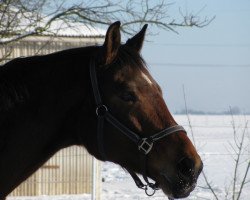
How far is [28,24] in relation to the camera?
28.3 feet

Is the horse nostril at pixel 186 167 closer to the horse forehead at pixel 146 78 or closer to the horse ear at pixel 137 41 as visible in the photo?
the horse forehead at pixel 146 78

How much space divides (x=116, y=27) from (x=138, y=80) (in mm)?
301

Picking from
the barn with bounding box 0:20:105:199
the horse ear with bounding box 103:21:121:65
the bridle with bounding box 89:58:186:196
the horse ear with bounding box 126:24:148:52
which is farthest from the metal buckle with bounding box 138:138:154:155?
the barn with bounding box 0:20:105:199

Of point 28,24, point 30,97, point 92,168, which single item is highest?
point 30,97

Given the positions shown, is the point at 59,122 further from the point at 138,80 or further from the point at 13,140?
the point at 138,80

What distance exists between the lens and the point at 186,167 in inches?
110

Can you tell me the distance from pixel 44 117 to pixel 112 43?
1.75 feet

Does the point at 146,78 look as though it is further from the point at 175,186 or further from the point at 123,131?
the point at 175,186

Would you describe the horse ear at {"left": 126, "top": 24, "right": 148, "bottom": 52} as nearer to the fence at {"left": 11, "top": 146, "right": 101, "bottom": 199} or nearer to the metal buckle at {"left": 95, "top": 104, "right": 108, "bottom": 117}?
the metal buckle at {"left": 95, "top": 104, "right": 108, "bottom": 117}

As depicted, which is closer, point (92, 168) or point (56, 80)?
point (56, 80)

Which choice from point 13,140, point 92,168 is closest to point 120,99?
point 13,140

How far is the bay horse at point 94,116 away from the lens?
2891mm

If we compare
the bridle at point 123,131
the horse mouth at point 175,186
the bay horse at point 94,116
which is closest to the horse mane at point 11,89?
the bay horse at point 94,116

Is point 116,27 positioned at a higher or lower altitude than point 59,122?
higher
